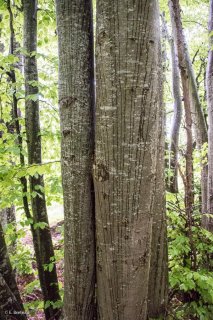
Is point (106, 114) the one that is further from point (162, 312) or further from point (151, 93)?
point (162, 312)

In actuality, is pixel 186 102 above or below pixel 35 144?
above

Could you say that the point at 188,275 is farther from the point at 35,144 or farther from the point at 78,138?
the point at 35,144

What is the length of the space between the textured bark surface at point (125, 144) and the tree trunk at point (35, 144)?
2034 millimetres

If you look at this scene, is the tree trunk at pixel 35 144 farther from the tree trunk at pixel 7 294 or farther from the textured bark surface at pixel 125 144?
the textured bark surface at pixel 125 144

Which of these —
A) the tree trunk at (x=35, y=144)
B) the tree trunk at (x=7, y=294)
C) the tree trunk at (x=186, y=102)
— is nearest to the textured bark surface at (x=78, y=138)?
the tree trunk at (x=186, y=102)

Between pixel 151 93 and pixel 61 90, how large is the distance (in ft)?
1.86

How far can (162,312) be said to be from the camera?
1.94 m

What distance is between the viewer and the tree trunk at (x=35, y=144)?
11.2 ft

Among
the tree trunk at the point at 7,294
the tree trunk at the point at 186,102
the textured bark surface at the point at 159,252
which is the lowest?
the tree trunk at the point at 7,294

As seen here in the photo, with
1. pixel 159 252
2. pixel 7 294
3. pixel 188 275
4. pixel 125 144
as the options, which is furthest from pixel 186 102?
pixel 7 294

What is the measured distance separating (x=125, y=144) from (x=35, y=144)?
2.32m

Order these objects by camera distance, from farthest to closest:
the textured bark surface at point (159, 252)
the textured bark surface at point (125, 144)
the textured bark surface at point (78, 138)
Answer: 1. the textured bark surface at point (159, 252)
2. the textured bark surface at point (78, 138)
3. the textured bark surface at point (125, 144)

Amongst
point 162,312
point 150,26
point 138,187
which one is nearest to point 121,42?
point 150,26

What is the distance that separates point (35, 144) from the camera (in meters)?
3.45
